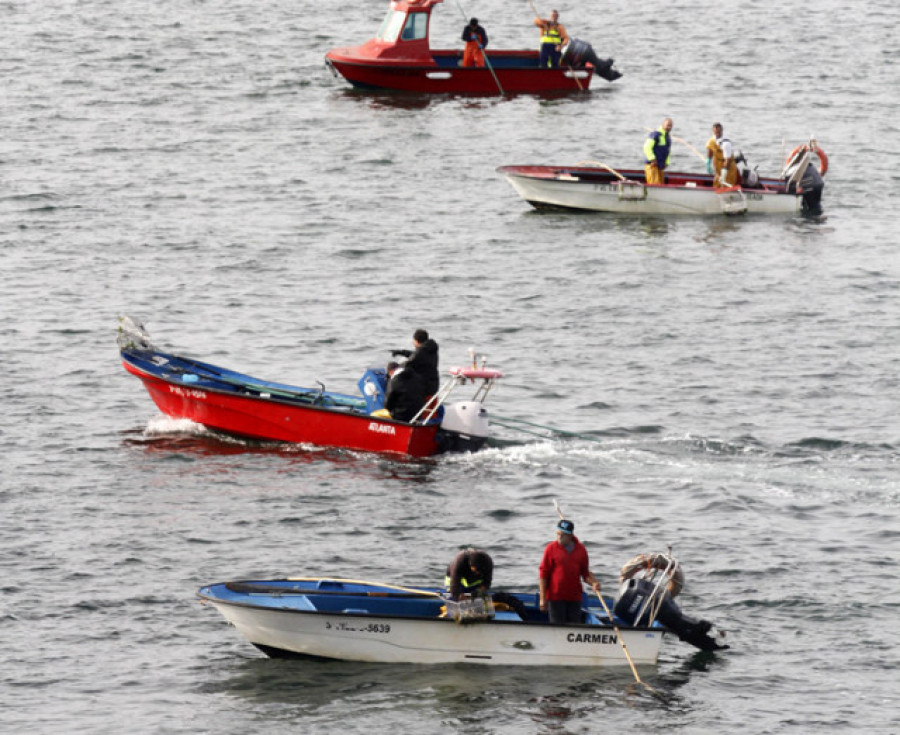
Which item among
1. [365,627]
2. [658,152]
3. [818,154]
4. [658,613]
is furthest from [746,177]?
[365,627]

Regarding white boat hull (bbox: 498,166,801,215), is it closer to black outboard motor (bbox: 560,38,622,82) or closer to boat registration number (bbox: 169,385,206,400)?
black outboard motor (bbox: 560,38,622,82)

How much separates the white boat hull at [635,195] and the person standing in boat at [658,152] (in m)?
0.37

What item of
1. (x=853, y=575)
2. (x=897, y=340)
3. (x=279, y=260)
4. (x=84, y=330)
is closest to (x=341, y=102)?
(x=279, y=260)

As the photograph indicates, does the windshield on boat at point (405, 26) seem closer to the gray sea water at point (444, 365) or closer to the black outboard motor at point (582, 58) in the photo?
the gray sea water at point (444, 365)

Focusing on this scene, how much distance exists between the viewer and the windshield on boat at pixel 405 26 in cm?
4872

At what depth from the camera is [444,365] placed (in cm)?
2930

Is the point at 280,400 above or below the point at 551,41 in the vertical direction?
below

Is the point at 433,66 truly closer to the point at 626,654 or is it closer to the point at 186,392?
the point at 186,392

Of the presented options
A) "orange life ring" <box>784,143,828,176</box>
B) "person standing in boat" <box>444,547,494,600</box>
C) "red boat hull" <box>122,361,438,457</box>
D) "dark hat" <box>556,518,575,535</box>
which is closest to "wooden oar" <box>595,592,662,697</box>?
"dark hat" <box>556,518,575,535</box>

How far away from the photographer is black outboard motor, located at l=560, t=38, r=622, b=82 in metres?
50.7

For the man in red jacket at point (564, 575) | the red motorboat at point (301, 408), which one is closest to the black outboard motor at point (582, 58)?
the red motorboat at point (301, 408)

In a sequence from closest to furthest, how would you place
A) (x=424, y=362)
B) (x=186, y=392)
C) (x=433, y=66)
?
(x=424, y=362) → (x=186, y=392) → (x=433, y=66)

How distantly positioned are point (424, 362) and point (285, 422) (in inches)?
95.2

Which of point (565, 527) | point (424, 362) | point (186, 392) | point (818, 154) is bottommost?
point (186, 392)
